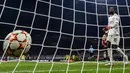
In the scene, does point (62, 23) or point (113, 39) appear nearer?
point (113, 39)

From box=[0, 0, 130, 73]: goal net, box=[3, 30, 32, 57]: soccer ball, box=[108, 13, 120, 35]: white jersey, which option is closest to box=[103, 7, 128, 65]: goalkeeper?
box=[108, 13, 120, 35]: white jersey

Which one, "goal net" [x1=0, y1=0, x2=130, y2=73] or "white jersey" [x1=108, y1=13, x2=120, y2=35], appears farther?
"white jersey" [x1=108, y1=13, x2=120, y2=35]

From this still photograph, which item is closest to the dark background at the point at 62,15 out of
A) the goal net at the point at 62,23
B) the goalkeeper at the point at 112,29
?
the goal net at the point at 62,23

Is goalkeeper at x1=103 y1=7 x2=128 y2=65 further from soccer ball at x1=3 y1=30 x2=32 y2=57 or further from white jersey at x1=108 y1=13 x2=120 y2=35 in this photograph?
soccer ball at x1=3 y1=30 x2=32 y2=57

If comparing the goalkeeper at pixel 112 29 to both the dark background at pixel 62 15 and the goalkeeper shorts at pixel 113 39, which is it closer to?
the goalkeeper shorts at pixel 113 39

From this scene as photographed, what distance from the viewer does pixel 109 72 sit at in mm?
4078

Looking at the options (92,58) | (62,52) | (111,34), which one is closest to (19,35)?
(111,34)

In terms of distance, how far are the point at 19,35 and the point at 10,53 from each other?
1.14 feet

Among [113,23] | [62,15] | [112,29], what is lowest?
[112,29]

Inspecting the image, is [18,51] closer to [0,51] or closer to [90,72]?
[90,72]

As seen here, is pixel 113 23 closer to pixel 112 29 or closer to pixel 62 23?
pixel 112 29

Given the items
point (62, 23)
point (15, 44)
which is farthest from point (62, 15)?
point (62, 23)

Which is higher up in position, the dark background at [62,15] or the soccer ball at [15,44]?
the dark background at [62,15]

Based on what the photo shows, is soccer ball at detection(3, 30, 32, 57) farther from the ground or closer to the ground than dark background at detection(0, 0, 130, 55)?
closer to the ground
